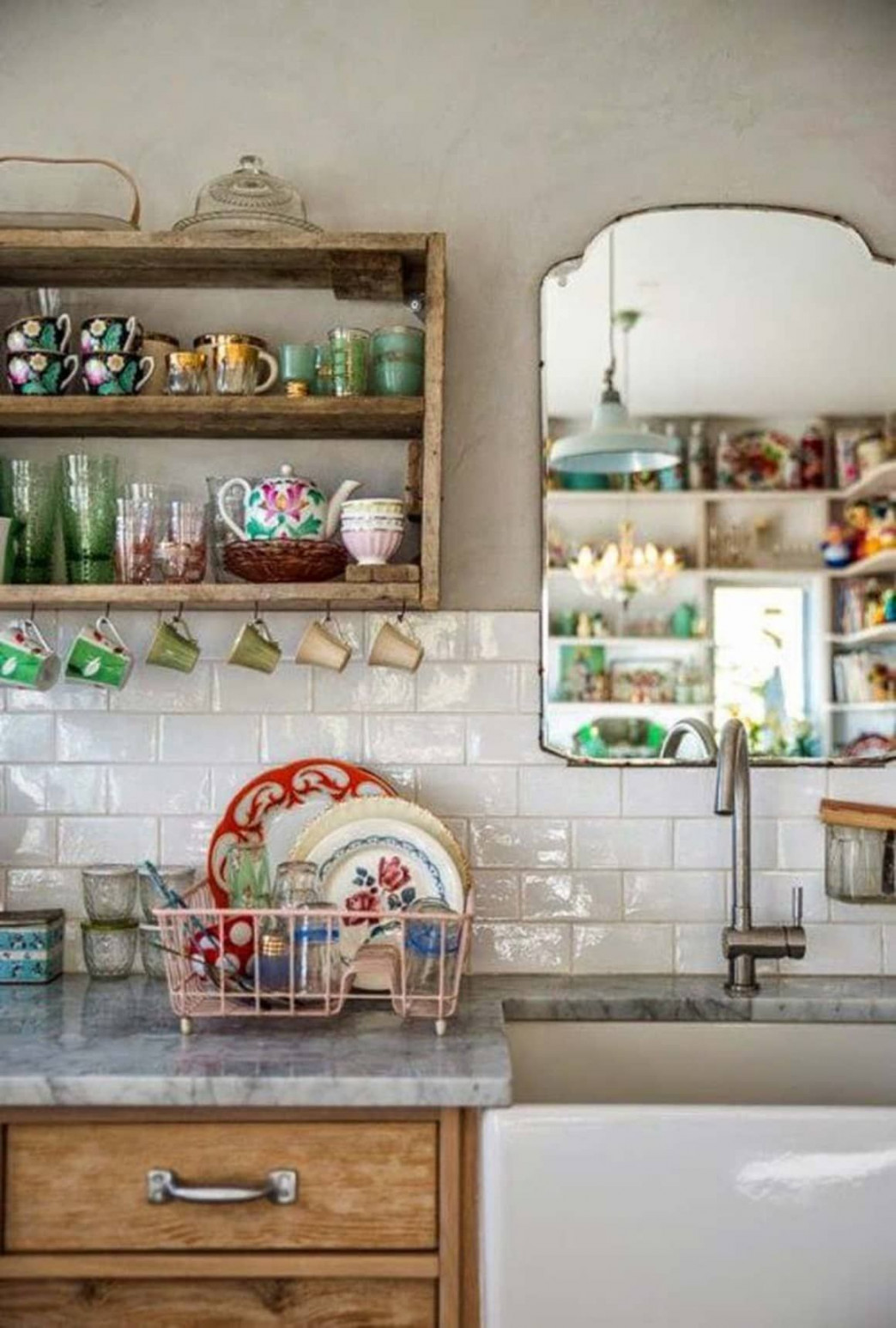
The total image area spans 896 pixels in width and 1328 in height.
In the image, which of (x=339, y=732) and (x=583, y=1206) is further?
(x=339, y=732)

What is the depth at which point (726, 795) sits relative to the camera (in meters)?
2.11

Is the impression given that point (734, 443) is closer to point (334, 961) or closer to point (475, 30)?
point (475, 30)

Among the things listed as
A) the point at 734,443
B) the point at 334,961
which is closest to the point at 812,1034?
the point at 334,961

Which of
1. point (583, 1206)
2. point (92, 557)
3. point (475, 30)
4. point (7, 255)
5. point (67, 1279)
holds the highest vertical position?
point (475, 30)

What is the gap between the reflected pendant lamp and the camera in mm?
2330

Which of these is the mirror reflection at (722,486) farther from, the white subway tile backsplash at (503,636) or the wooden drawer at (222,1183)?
the wooden drawer at (222,1183)

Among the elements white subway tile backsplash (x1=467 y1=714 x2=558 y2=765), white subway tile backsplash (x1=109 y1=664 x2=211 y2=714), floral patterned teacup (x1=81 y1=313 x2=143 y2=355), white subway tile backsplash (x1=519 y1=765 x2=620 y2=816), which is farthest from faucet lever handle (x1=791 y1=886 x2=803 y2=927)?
floral patterned teacup (x1=81 y1=313 x2=143 y2=355)

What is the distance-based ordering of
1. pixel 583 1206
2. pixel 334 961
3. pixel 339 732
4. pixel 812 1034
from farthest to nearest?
pixel 339 732 → pixel 812 1034 → pixel 334 961 → pixel 583 1206

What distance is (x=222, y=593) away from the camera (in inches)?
82.0

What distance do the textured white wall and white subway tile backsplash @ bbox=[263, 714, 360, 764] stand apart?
13.3 inches

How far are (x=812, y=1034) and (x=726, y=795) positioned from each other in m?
0.37

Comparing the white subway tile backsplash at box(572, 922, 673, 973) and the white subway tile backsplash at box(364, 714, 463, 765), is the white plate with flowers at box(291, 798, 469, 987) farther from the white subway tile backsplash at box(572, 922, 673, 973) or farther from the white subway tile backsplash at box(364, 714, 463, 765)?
the white subway tile backsplash at box(572, 922, 673, 973)

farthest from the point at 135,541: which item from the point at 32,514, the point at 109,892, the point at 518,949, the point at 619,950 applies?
the point at 619,950

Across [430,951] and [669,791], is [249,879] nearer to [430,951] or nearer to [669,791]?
[430,951]
